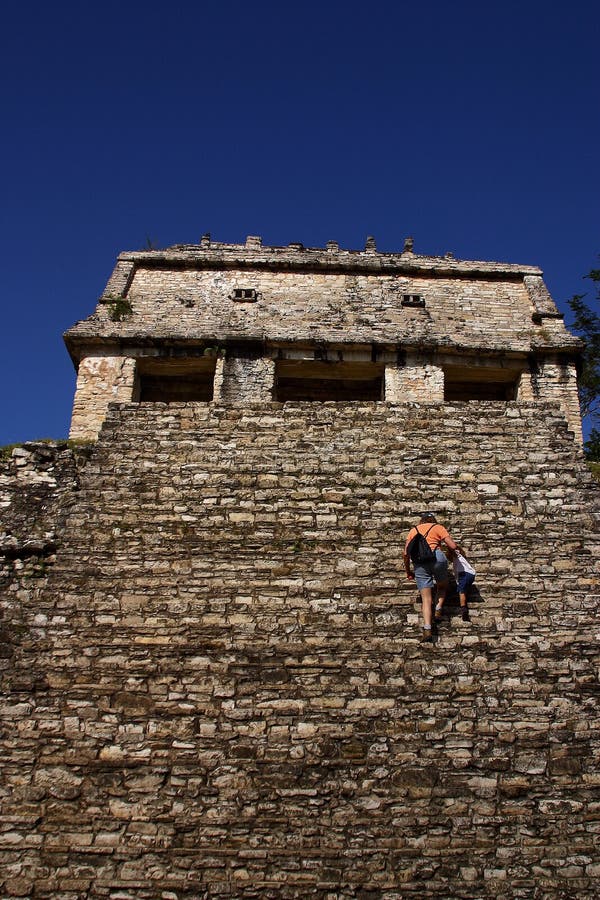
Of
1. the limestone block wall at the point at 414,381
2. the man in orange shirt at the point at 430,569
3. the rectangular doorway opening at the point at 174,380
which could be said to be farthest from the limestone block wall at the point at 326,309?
the man in orange shirt at the point at 430,569

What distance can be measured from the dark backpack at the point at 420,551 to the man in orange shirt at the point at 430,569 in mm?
32

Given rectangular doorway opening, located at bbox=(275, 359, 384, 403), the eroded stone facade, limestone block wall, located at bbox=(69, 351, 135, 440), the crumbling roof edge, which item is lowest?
limestone block wall, located at bbox=(69, 351, 135, 440)

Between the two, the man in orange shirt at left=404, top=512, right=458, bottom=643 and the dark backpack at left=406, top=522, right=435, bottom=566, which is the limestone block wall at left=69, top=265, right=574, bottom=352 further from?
the dark backpack at left=406, top=522, right=435, bottom=566

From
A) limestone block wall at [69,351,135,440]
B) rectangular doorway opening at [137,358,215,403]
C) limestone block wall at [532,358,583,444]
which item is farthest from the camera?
rectangular doorway opening at [137,358,215,403]

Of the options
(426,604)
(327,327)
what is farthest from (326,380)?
(426,604)

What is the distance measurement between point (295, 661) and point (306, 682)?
254 millimetres

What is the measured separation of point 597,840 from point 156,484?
20.4 feet

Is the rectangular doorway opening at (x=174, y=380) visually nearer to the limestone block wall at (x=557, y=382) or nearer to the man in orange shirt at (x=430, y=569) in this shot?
the limestone block wall at (x=557, y=382)

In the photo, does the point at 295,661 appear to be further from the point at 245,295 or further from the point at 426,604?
the point at 245,295

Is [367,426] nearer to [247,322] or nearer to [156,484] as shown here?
[156,484]

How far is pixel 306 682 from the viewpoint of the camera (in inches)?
297

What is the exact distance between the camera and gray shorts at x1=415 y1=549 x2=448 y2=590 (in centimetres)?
805

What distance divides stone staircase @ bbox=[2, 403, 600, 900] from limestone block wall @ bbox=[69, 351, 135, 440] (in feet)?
14.6

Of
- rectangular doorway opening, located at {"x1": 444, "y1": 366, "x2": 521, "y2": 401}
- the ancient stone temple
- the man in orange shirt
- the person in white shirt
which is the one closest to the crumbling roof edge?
rectangular doorway opening, located at {"x1": 444, "y1": 366, "x2": 521, "y2": 401}
